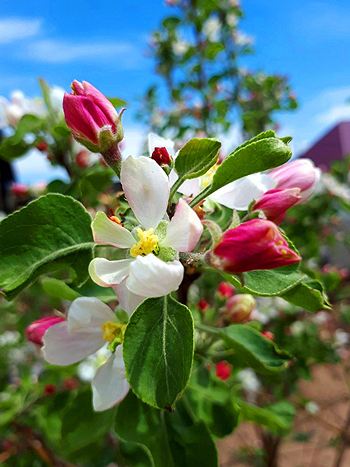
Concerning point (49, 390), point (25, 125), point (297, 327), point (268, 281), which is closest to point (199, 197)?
point (268, 281)

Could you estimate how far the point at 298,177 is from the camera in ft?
2.67

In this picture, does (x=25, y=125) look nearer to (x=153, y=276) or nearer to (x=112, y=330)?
(x=112, y=330)

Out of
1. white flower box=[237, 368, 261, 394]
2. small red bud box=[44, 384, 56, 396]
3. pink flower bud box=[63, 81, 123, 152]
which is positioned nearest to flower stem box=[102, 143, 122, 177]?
pink flower bud box=[63, 81, 123, 152]

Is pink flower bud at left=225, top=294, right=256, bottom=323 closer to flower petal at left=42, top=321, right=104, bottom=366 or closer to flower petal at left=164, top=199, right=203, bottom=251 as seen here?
flower petal at left=42, top=321, right=104, bottom=366

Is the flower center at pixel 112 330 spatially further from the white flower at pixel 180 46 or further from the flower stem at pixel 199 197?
the white flower at pixel 180 46

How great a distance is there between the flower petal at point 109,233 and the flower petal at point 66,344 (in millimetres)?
204

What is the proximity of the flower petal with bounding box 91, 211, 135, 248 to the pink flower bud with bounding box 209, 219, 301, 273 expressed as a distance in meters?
0.14

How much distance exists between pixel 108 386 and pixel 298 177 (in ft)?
1.40

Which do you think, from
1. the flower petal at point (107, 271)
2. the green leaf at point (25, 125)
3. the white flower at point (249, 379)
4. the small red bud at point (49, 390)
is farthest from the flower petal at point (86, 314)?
the white flower at point (249, 379)

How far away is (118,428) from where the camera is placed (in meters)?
0.90

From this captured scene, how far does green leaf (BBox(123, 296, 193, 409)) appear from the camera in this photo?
618 millimetres

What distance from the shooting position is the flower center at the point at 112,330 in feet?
2.77

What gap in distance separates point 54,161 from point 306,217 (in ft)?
5.18

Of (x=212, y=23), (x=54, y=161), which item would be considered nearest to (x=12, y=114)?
(x=54, y=161)
